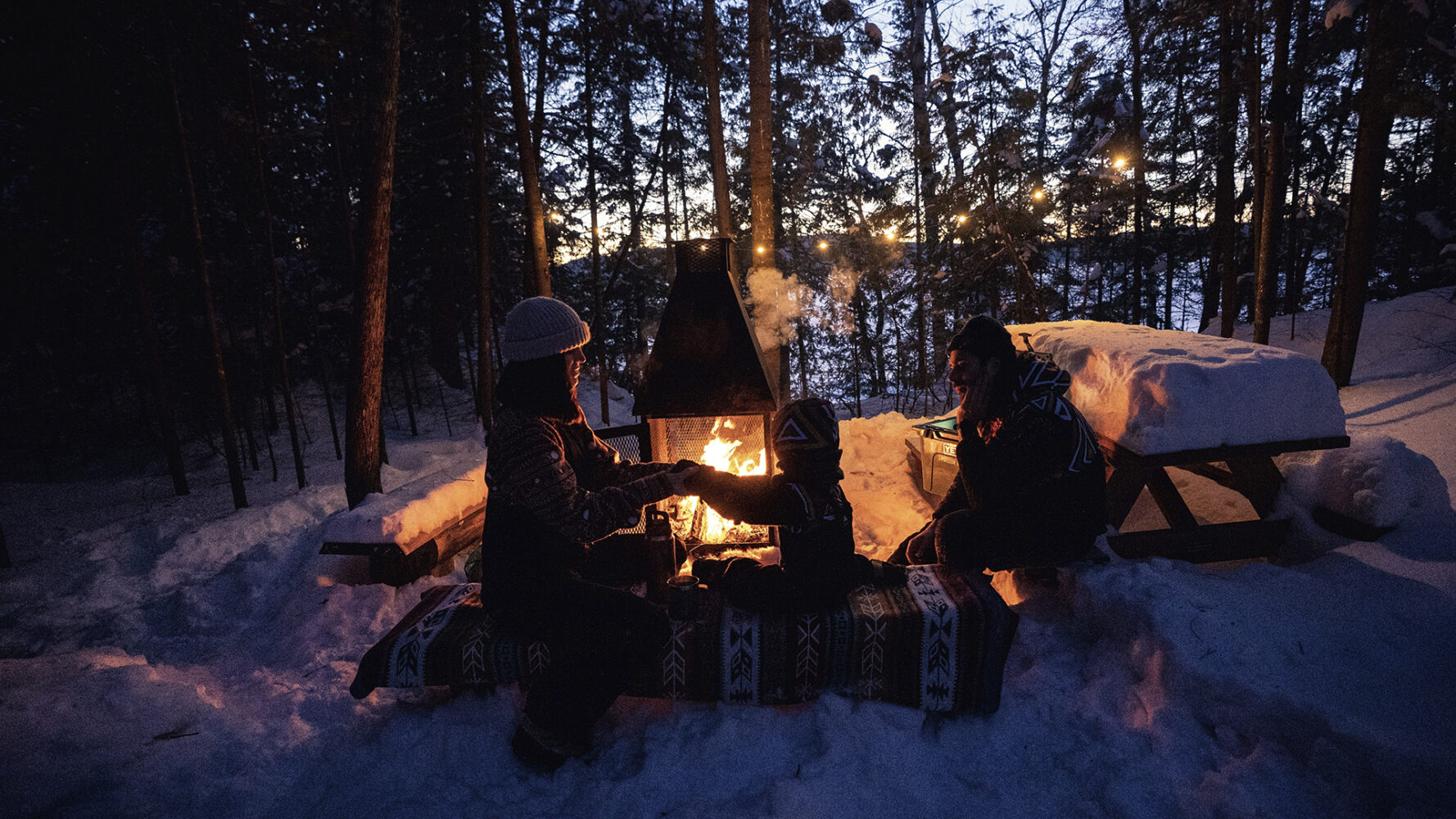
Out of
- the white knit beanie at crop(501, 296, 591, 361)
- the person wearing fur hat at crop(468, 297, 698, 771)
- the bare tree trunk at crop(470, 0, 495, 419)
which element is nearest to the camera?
the person wearing fur hat at crop(468, 297, 698, 771)

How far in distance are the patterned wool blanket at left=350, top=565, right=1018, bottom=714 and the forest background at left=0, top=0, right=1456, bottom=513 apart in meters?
3.62

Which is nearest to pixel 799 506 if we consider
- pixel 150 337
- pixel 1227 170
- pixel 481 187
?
pixel 481 187

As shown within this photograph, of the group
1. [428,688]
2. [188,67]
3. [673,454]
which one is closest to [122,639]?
[428,688]

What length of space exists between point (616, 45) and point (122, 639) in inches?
457

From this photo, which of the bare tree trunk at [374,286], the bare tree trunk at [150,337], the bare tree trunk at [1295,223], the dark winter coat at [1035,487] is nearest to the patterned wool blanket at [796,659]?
the dark winter coat at [1035,487]

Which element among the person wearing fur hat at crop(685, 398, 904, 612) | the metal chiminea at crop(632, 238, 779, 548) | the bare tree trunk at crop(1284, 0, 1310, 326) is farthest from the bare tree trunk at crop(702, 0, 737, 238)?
the bare tree trunk at crop(1284, 0, 1310, 326)

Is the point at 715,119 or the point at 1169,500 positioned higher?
the point at 715,119

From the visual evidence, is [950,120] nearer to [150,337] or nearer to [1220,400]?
[1220,400]

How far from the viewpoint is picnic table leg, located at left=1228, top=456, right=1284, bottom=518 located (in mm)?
3516

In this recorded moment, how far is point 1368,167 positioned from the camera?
6738mm

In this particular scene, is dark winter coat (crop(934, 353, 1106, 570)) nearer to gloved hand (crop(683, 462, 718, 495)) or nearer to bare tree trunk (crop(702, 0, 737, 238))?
gloved hand (crop(683, 462, 718, 495))

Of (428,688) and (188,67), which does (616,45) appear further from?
(428,688)

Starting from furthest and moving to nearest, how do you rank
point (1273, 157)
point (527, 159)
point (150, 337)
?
point (527, 159)
point (1273, 157)
point (150, 337)

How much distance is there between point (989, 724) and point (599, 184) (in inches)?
591
